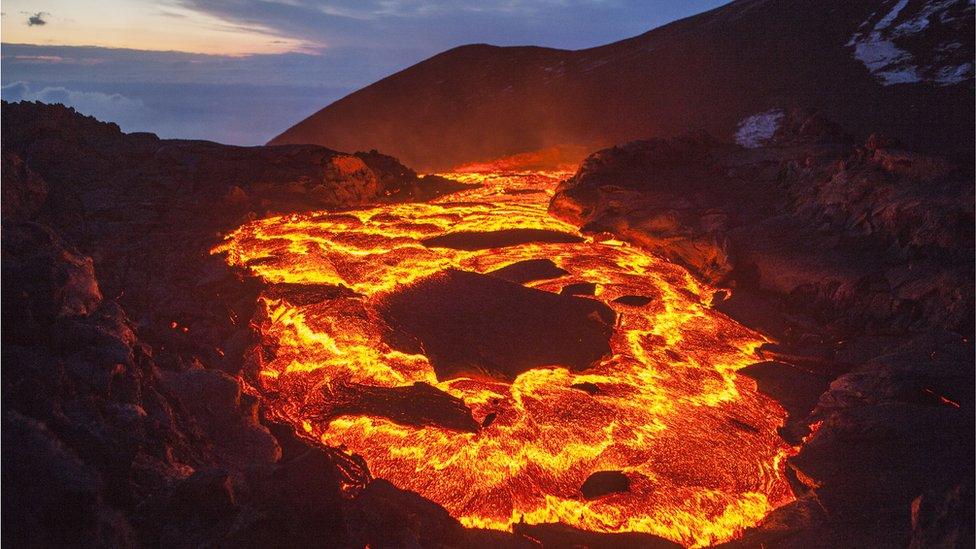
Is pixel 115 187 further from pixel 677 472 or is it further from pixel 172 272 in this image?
pixel 677 472

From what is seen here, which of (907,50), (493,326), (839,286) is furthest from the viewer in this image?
(907,50)

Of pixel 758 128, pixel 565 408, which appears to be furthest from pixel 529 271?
pixel 758 128

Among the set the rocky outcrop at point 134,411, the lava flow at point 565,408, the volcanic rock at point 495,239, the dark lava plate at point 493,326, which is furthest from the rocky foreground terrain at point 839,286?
the rocky outcrop at point 134,411

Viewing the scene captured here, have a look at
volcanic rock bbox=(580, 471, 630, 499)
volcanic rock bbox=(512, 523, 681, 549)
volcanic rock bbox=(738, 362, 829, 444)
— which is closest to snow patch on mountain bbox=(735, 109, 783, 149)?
volcanic rock bbox=(738, 362, 829, 444)

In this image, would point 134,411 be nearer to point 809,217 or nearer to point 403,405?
point 403,405

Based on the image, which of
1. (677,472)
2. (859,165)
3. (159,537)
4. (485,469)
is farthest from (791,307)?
(159,537)
